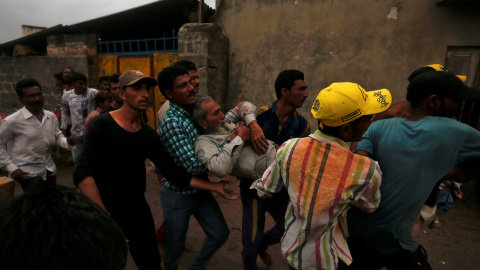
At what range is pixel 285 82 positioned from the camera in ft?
7.72

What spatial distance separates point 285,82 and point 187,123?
95cm

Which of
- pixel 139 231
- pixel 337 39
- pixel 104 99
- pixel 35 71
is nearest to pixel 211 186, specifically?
pixel 139 231

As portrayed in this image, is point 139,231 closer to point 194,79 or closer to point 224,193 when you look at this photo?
point 224,193

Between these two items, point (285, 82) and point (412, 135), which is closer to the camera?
point (412, 135)

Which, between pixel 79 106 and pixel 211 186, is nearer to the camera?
pixel 211 186

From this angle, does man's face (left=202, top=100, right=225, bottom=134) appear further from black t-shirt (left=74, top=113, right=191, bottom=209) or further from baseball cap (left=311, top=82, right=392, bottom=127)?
baseball cap (left=311, top=82, right=392, bottom=127)

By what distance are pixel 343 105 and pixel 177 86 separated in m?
1.25

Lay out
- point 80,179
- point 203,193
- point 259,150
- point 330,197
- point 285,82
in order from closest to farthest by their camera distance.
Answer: point 330,197
point 80,179
point 259,150
point 203,193
point 285,82

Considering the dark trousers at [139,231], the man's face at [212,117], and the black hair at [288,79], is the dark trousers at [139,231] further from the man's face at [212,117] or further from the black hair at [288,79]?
the black hair at [288,79]

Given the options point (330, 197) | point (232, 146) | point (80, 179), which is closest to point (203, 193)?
point (232, 146)

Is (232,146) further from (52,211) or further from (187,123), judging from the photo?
(52,211)

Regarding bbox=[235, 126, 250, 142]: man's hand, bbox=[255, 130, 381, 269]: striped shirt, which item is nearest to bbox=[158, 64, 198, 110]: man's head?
bbox=[235, 126, 250, 142]: man's hand

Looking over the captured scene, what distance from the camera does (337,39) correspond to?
4887 millimetres

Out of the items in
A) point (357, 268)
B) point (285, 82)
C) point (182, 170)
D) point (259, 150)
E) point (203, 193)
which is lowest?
point (357, 268)
